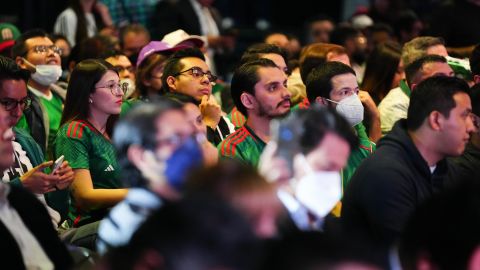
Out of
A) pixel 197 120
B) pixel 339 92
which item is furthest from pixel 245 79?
pixel 197 120

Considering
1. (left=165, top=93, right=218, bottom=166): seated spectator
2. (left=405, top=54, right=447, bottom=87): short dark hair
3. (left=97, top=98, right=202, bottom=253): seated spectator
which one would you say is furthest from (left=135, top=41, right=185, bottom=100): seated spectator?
(left=97, top=98, right=202, bottom=253): seated spectator

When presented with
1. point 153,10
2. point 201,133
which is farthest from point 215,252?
point 153,10

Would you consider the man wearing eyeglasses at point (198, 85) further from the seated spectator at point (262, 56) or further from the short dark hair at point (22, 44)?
the short dark hair at point (22, 44)

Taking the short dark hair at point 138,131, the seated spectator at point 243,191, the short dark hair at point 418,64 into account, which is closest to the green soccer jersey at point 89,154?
the short dark hair at point 138,131

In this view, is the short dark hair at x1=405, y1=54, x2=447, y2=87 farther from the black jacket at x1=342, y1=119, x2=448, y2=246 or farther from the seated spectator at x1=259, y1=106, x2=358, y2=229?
the seated spectator at x1=259, y1=106, x2=358, y2=229

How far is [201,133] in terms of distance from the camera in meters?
4.04

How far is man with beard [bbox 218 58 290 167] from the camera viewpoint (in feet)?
15.9

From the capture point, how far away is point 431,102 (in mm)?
4203

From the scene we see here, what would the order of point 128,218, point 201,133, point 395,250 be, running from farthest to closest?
point 201,133
point 128,218
point 395,250

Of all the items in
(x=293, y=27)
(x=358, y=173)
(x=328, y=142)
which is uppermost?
(x=328, y=142)

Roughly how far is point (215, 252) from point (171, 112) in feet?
3.65

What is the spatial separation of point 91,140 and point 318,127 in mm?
1783

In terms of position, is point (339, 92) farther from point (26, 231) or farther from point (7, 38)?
point (7, 38)

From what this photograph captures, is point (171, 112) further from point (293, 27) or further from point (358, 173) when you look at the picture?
point (293, 27)
